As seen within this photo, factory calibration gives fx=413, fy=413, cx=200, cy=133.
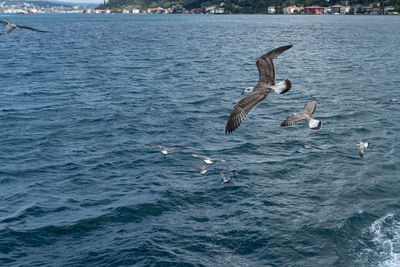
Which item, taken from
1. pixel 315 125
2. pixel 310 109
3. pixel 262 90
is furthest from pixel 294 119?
pixel 262 90

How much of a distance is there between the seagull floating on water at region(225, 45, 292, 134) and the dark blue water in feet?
18.0

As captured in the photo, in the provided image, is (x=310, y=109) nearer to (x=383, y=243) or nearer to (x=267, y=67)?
(x=267, y=67)

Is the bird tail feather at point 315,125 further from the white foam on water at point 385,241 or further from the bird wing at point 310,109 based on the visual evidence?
the white foam on water at point 385,241

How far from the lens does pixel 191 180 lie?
2130 centimetres

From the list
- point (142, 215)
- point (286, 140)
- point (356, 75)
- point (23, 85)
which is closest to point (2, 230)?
point (142, 215)

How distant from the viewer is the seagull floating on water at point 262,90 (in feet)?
42.4

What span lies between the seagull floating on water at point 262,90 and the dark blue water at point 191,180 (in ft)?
18.0

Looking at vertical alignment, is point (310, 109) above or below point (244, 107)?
below

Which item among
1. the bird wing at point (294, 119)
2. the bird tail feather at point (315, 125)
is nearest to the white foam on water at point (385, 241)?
the bird tail feather at point (315, 125)

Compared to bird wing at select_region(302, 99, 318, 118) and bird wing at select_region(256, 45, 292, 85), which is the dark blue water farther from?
bird wing at select_region(256, 45, 292, 85)

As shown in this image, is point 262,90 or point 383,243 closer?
point 262,90

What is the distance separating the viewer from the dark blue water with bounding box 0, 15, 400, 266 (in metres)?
15.9

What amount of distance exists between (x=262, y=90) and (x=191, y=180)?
351 inches

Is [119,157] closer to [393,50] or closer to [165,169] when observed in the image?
[165,169]
